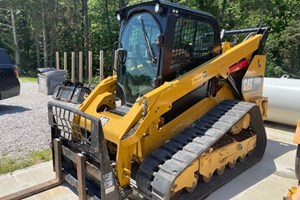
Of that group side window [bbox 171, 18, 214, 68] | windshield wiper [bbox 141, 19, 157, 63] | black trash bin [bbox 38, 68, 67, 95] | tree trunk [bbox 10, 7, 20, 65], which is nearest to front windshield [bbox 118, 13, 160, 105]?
windshield wiper [bbox 141, 19, 157, 63]

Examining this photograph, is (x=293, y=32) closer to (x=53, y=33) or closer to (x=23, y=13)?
(x=53, y=33)

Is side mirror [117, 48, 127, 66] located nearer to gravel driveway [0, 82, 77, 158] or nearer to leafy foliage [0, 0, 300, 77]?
gravel driveway [0, 82, 77, 158]

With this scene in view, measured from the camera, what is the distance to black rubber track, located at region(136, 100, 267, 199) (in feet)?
9.96

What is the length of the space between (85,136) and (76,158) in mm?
262

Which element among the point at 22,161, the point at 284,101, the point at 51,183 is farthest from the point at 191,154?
the point at 284,101

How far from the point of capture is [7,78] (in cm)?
791

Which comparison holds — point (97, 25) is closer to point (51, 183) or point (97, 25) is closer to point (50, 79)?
point (50, 79)

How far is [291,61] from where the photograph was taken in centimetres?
2012

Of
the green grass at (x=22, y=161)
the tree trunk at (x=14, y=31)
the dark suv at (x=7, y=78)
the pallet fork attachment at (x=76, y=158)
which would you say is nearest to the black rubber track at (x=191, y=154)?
the pallet fork attachment at (x=76, y=158)

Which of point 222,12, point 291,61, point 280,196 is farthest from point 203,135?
point 291,61

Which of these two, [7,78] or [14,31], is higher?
[14,31]

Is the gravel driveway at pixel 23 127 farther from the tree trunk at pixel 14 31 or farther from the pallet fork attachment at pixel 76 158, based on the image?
the tree trunk at pixel 14 31

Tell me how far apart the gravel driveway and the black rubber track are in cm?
274

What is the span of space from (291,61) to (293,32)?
200 centimetres
